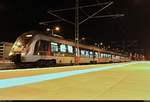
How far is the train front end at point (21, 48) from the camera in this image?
26.3 meters

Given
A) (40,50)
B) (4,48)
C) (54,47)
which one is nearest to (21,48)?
(40,50)

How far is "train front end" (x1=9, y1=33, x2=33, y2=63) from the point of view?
26.3m

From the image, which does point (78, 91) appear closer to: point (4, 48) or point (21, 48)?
point (21, 48)

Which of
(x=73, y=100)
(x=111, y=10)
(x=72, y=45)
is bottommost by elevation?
(x=73, y=100)

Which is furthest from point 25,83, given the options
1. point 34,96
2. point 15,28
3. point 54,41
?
point 15,28

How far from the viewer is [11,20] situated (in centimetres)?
4669

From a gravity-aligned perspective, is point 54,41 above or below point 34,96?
above

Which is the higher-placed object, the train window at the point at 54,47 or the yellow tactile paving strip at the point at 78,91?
the train window at the point at 54,47

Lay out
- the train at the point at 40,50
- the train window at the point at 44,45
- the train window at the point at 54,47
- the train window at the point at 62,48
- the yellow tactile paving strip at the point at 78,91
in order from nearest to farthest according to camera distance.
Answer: the yellow tactile paving strip at the point at 78,91 → the train at the point at 40,50 → the train window at the point at 44,45 → the train window at the point at 54,47 → the train window at the point at 62,48

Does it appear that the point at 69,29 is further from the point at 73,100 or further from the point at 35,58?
the point at 73,100

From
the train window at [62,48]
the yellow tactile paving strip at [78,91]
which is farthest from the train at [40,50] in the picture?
the yellow tactile paving strip at [78,91]

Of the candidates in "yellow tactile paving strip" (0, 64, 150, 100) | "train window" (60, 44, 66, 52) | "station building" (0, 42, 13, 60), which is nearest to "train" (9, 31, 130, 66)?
"train window" (60, 44, 66, 52)

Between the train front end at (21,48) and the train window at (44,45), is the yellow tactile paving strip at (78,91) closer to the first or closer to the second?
the train front end at (21,48)

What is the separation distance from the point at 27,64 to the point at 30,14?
15959mm
